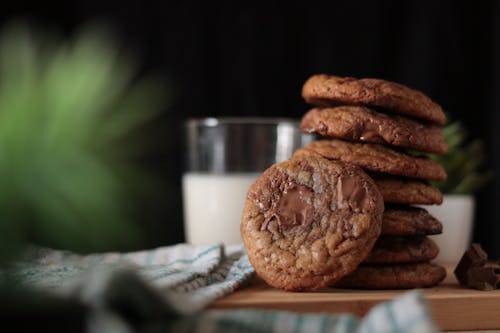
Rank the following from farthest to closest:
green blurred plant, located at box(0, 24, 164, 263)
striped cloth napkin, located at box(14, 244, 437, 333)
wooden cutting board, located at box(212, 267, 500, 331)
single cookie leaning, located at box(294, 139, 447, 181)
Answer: green blurred plant, located at box(0, 24, 164, 263), single cookie leaning, located at box(294, 139, 447, 181), wooden cutting board, located at box(212, 267, 500, 331), striped cloth napkin, located at box(14, 244, 437, 333)

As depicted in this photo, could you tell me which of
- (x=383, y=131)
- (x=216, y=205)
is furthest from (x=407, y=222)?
(x=216, y=205)

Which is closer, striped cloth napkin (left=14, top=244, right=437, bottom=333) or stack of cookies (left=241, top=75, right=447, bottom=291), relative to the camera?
striped cloth napkin (left=14, top=244, right=437, bottom=333)

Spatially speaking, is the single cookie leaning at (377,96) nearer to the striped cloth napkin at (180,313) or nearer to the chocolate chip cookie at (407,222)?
the chocolate chip cookie at (407,222)

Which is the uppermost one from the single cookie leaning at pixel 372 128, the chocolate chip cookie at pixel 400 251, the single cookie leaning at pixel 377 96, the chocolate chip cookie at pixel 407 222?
the single cookie leaning at pixel 377 96

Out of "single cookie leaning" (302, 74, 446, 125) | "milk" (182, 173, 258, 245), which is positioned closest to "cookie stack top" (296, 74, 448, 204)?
"single cookie leaning" (302, 74, 446, 125)

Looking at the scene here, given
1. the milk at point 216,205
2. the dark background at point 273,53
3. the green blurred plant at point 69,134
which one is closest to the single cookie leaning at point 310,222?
the green blurred plant at point 69,134

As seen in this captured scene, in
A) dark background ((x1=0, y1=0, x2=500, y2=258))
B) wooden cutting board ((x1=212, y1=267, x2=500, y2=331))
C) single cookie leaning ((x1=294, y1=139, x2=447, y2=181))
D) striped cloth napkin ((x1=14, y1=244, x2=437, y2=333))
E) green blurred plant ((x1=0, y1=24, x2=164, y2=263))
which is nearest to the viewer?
striped cloth napkin ((x1=14, y1=244, x2=437, y2=333))

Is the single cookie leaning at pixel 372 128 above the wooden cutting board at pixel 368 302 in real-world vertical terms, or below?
above

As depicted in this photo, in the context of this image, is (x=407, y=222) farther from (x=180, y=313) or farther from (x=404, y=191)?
(x=180, y=313)

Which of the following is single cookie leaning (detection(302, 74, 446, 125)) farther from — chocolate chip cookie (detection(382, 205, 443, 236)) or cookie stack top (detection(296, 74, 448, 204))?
chocolate chip cookie (detection(382, 205, 443, 236))
